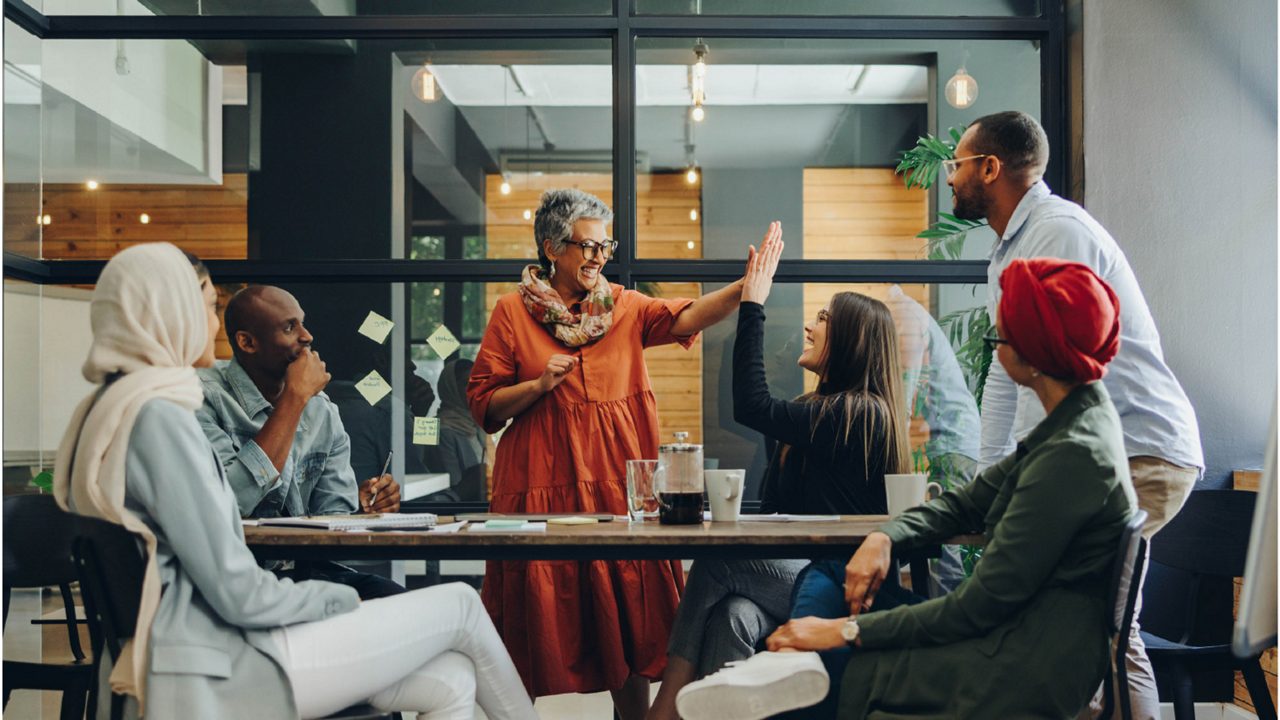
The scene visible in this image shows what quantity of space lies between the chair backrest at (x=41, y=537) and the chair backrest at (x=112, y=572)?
2.77ft

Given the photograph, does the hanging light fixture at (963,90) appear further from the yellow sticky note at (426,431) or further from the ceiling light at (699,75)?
the yellow sticky note at (426,431)

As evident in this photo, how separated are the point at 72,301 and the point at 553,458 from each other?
81.2 inches

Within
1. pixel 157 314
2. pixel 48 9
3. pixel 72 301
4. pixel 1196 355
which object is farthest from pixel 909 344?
pixel 48 9

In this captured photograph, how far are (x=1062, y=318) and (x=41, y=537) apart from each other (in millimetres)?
2362

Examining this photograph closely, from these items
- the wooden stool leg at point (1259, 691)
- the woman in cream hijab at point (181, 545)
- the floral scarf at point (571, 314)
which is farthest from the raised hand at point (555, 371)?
the wooden stool leg at point (1259, 691)

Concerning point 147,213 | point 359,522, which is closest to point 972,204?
point 359,522

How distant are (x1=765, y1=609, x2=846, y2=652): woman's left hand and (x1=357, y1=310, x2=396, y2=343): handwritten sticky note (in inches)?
93.9

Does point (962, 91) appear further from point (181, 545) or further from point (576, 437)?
point (181, 545)

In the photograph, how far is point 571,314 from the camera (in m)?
2.93

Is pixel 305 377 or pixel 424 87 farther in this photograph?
pixel 424 87

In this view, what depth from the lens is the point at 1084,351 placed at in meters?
1.79

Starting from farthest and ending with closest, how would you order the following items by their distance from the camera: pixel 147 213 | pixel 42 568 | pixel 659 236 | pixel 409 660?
1. pixel 147 213
2. pixel 659 236
3. pixel 42 568
4. pixel 409 660

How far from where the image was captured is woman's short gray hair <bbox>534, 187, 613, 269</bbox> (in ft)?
9.62

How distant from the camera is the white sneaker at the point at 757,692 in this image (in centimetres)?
173
